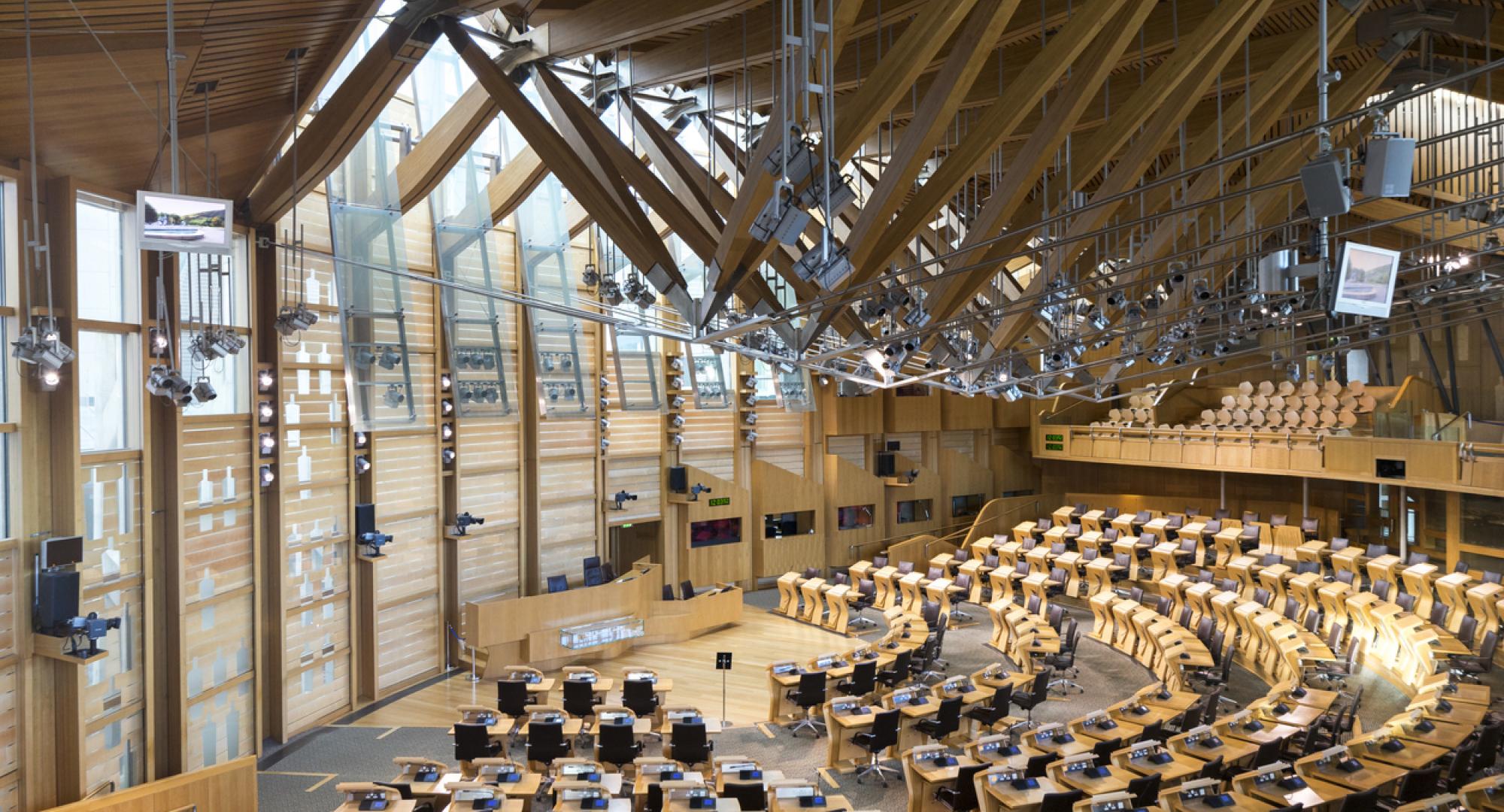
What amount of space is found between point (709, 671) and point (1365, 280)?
11.2m

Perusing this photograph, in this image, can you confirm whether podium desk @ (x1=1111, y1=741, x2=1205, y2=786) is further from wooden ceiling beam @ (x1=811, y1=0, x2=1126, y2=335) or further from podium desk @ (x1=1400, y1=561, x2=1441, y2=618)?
podium desk @ (x1=1400, y1=561, x2=1441, y2=618)

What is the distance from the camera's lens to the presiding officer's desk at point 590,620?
50.6ft

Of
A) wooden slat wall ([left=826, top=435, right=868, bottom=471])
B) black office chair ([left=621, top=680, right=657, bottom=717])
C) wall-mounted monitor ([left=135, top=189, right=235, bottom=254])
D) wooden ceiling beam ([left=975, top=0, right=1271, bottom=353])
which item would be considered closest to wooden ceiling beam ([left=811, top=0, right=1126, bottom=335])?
wooden ceiling beam ([left=975, top=0, right=1271, bottom=353])

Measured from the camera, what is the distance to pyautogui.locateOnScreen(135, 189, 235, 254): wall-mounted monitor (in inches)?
214

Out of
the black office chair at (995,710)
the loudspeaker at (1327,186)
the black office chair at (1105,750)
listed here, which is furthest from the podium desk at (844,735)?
the loudspeaker at (1327,186)

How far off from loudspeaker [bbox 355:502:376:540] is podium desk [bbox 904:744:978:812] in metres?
7.58

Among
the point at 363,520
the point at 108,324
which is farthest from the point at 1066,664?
the point at 108,324

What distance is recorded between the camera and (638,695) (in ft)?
41.5

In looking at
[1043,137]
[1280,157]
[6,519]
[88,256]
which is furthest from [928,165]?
[6,519]

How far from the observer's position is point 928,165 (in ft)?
51.5

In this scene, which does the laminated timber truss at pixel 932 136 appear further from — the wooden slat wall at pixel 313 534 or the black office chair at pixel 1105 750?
the black office chair at pixel 1105 750

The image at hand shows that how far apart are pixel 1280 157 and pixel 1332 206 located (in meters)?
7.63

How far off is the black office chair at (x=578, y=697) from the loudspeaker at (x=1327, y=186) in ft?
32.3

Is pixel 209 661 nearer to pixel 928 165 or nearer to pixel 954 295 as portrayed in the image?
pixel 954 295
